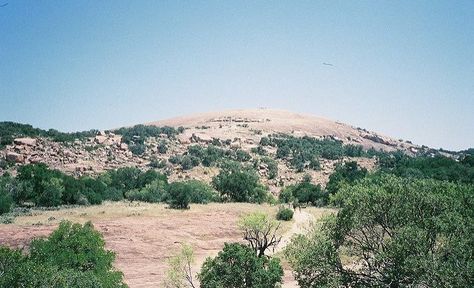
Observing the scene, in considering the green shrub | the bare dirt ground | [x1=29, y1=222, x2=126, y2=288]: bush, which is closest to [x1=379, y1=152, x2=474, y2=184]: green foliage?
the bare dirt ground

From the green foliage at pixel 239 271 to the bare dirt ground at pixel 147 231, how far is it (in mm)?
10363

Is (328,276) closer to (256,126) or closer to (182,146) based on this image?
(182,146)

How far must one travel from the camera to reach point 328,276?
70.3 feet

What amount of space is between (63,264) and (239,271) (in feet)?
32.9

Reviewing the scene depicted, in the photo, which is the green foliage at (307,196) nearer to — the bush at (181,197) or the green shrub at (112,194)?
the bush at (181,197)

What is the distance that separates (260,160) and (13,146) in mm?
57801

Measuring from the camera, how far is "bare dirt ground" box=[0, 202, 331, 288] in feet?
125

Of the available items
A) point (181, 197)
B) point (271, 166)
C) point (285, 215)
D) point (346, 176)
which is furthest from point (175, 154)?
point (285, 215)

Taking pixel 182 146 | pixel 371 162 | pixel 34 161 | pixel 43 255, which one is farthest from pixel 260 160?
pixel 43 255

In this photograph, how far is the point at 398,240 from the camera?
1881 centimetres

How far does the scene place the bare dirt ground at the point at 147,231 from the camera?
38.0 m

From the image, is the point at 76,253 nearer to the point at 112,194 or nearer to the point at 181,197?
the point at 181,197

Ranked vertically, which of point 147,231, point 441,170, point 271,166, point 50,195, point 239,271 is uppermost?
point 239,271

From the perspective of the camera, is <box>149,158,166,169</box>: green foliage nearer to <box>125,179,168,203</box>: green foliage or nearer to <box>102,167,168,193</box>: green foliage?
<box>102,167,168,193</box>: green foliage
